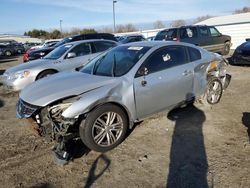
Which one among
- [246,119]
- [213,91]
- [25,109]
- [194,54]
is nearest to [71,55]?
[194,54]

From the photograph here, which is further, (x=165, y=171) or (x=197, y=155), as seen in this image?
(x=197, y=155)

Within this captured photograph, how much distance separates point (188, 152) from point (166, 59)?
1.90m

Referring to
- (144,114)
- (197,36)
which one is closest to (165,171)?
(144,114)

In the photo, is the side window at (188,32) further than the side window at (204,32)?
No

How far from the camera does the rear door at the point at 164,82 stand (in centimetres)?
501

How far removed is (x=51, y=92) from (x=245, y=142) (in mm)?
3237

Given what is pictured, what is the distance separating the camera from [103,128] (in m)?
4.56

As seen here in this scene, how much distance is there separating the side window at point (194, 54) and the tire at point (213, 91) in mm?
716

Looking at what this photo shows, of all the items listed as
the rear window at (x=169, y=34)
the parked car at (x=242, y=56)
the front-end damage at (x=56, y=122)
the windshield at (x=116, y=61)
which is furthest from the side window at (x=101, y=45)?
the front-end damage at (x=56, y=122)

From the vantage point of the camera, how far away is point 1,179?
397 centimetres

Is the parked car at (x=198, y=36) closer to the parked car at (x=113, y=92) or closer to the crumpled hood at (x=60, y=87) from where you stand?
the parked car at (x=113, y=92)

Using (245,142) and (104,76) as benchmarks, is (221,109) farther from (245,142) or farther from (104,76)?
(104,76)

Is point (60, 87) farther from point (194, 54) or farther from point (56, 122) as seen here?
point (194, 54)

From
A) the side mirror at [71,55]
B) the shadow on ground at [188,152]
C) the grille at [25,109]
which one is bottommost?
the shadow on ground at [188,152]
